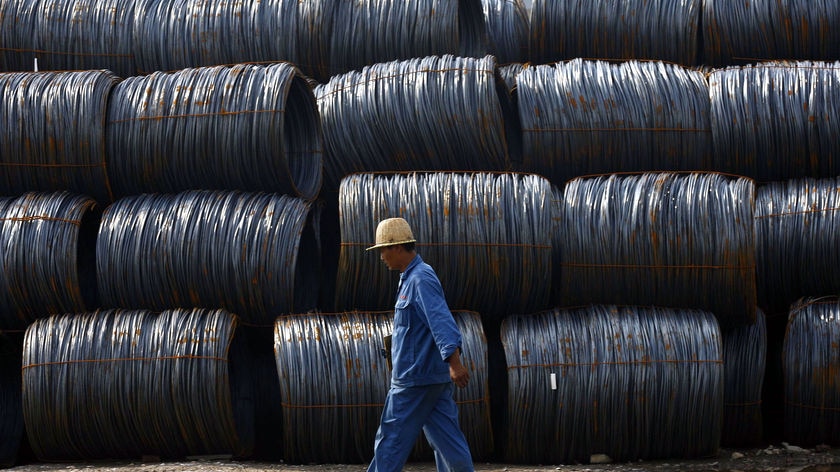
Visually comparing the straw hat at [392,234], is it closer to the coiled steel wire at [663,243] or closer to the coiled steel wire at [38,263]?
the coiled steel wire at [663,243]

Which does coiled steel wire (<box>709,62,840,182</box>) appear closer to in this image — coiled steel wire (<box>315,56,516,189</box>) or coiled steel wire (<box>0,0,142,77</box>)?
coiled steel wire (<box>315,56,516,189</box>)

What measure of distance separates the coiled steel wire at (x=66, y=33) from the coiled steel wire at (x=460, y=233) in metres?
2.49

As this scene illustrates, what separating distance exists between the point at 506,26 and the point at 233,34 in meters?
2.06

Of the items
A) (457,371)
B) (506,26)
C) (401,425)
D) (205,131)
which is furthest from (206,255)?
(506,26)

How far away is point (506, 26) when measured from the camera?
7.61m

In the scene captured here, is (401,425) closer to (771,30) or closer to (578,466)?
(578,466)

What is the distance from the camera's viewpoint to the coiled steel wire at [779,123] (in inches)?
256

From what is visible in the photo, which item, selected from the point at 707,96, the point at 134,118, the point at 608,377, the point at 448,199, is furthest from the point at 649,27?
the point at 134,118

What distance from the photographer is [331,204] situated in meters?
6.92

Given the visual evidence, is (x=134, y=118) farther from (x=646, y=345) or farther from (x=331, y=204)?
(x=646, y=345)

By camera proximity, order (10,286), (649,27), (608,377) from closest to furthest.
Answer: (608,377), (10,286), (649,27)

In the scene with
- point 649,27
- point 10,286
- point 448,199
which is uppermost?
point 649,27

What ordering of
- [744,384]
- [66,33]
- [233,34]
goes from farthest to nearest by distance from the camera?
[66,33] → [233,34] → [744,384]

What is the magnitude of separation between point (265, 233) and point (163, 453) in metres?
1.45
